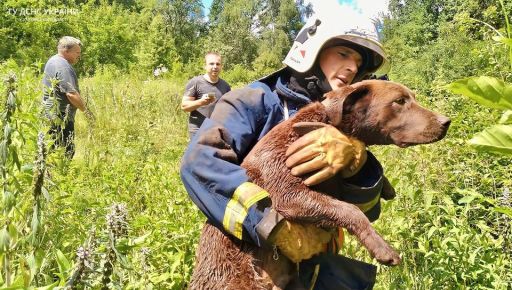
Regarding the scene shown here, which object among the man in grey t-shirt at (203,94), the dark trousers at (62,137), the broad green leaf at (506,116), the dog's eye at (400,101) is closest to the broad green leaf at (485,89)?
the broad green leaf at (506,116)

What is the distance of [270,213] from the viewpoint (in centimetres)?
192

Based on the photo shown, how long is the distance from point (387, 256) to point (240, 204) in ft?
1.98

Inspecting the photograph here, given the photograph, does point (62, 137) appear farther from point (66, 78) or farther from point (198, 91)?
point (198, 91)

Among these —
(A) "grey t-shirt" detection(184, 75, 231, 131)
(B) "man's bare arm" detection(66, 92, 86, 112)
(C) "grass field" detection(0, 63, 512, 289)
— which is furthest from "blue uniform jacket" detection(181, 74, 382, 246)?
(A) "grey t-shirt" detection(184, 75, 231, 131)

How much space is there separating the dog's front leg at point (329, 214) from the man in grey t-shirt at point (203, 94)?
498 cm

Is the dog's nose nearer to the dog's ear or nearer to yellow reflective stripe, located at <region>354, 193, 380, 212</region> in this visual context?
the dog's ear

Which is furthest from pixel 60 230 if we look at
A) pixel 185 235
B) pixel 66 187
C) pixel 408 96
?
pixel 408 96

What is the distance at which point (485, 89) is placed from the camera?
1233mm

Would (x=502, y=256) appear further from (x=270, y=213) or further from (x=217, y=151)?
(x=217, y=151)

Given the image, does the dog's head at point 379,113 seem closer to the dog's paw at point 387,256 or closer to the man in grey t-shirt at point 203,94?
the dog's paw at point 387,256

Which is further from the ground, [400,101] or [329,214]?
[400,101]

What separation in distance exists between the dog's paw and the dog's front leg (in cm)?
2

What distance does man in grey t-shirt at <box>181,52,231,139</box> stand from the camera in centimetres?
695

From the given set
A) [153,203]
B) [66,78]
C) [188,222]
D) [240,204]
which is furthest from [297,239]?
[66,78]
